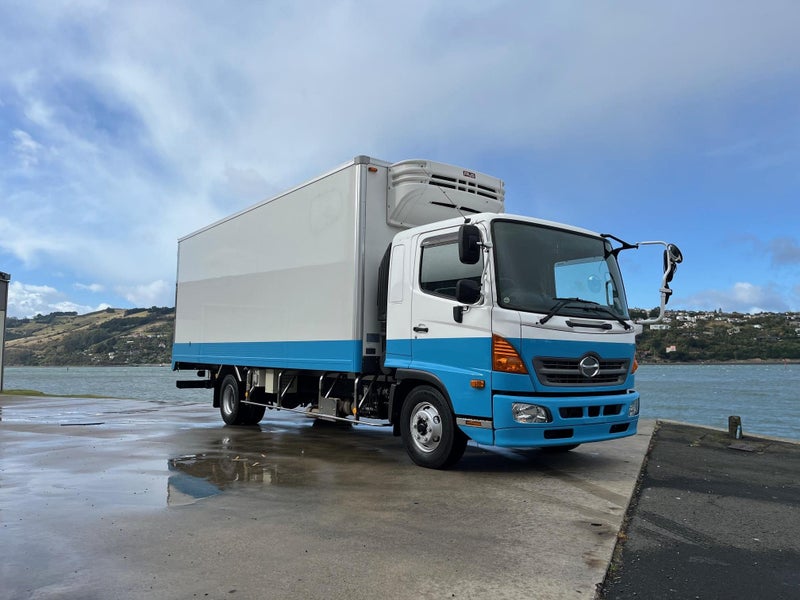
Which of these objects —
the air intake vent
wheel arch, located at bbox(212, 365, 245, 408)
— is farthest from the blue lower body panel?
wheel arch, located at bbox(212, 365, 245, 408)

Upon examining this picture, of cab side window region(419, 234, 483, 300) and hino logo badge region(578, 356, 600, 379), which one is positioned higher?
cab side window region(419, 234, 483, 300)

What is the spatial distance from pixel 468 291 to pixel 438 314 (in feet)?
1.98

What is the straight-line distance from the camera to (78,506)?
5.30 meters

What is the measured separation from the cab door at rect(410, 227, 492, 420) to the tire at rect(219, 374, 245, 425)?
17.4ft

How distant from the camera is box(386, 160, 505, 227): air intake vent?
797 centimetres

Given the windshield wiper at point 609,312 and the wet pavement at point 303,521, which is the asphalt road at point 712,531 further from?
the windshield wiper at point 609,312

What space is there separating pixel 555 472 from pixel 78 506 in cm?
479

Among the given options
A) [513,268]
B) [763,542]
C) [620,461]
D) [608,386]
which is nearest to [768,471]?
[620,461]

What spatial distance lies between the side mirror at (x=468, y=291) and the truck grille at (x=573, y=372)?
33.9 inches

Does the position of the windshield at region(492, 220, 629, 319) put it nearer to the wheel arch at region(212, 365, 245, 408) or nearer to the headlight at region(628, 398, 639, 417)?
the headlight at region(628, 398, 639, 417)

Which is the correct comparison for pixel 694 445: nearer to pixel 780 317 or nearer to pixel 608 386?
pixel 608 386

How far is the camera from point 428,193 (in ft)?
26.5

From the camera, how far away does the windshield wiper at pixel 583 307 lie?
6301 mm

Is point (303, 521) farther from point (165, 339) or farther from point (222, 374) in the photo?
point (165, 339)
